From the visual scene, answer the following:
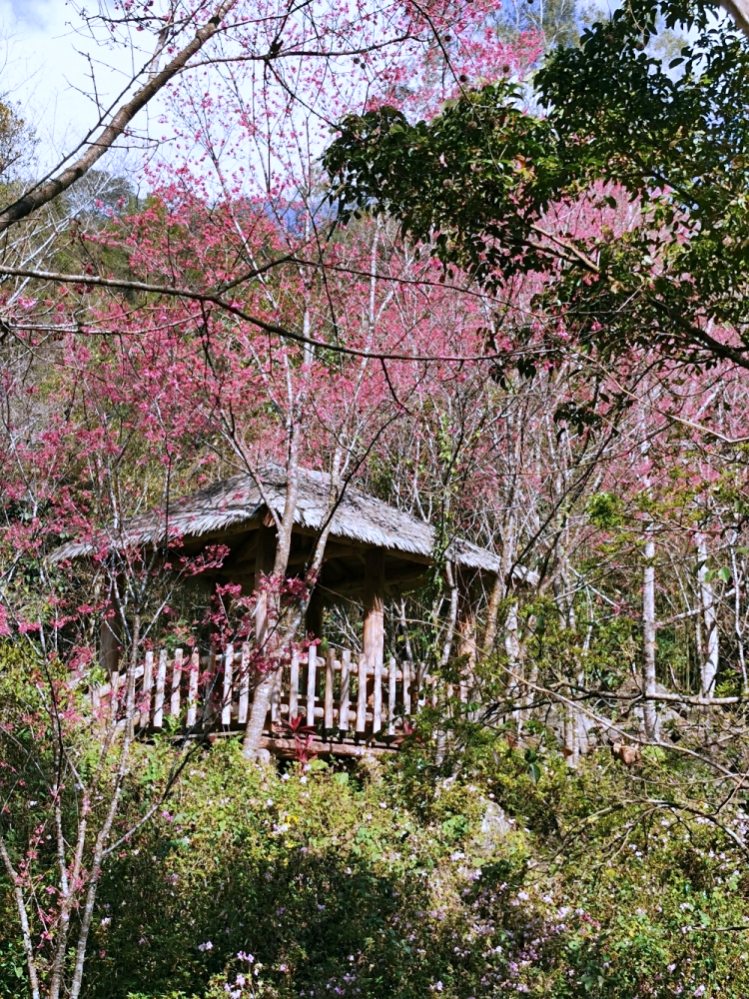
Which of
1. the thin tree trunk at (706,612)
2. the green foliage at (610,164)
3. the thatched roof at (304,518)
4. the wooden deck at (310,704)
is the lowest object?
the wooden deck at (310,704)

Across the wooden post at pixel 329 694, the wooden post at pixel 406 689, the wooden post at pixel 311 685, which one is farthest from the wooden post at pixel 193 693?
the wooden post at pixel 406 689

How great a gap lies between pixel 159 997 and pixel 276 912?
93 cm

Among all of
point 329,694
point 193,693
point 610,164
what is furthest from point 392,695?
point 610,164

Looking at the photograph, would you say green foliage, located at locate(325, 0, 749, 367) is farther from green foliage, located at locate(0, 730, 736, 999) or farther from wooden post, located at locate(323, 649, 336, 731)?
wooden post, located at locate(323, 649, 336, 731)

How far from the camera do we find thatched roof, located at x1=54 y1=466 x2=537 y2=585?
30.4 feet

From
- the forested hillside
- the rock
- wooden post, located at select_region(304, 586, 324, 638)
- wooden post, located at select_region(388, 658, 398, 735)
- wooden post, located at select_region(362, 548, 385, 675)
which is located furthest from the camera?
wooden post, located at select_region(304, 586, 324, 638)

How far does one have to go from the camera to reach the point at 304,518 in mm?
9195

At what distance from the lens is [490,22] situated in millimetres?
9695

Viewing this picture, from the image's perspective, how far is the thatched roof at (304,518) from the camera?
9273mm

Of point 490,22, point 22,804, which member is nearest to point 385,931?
point 22,804

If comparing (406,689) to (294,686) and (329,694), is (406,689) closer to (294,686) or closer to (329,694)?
(329,694)

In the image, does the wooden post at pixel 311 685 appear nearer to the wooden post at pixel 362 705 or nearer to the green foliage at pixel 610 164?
the wooden post at pixel 362 705

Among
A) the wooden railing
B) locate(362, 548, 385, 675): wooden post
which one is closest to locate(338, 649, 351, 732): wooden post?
the wooden railing

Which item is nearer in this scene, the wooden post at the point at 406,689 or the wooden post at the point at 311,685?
the wooden post at the point at 311,685
